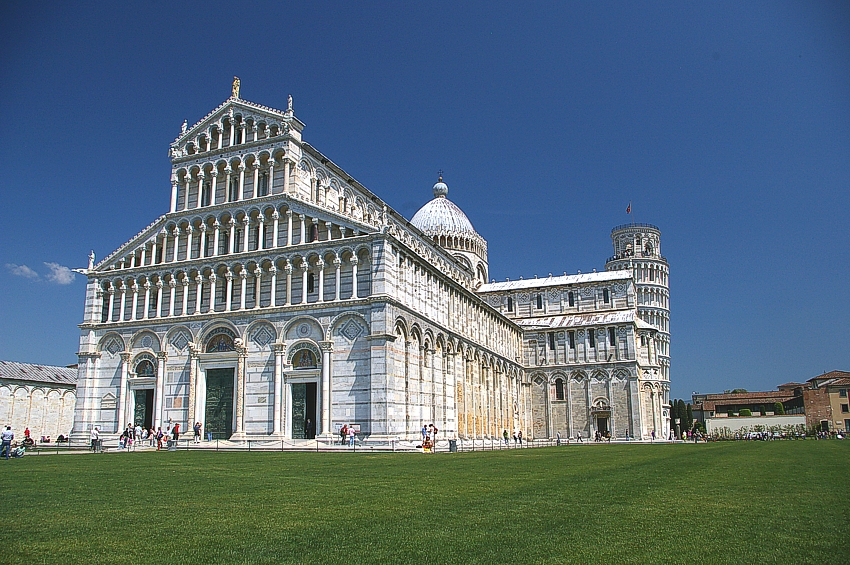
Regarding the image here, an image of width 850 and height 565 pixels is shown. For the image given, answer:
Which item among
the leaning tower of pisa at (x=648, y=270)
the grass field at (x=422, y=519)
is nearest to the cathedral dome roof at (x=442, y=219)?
the leaning tower of pisa at (x=648, y=270)

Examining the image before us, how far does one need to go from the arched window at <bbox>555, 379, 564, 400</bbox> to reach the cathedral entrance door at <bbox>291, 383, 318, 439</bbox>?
37761 mm

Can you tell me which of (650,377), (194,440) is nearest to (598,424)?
(650,377)

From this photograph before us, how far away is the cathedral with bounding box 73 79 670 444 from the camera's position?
134ft

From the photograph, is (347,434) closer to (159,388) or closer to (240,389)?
(240,389)

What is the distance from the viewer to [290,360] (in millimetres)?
42312

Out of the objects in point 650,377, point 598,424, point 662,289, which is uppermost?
point 662,289

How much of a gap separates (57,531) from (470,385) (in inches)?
1808

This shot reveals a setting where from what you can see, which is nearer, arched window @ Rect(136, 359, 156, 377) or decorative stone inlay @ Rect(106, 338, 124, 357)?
arched window @ Rect(136, 359, 156, 377)

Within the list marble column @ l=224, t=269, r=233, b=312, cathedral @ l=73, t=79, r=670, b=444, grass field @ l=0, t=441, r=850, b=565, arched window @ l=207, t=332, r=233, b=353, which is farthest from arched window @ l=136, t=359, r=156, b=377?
grass field @ l=0, t=441, r=850, b=565

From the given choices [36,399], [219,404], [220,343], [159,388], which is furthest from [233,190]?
[36,399]

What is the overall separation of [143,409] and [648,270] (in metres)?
78.2

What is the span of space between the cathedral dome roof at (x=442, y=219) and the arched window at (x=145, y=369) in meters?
40.1

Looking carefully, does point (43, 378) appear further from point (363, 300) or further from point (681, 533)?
point (681, 533)

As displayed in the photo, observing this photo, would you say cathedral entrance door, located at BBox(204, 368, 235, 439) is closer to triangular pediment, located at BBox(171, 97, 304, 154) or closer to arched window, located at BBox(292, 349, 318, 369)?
arched window, located at BBox(292, 349, 318, 369)
